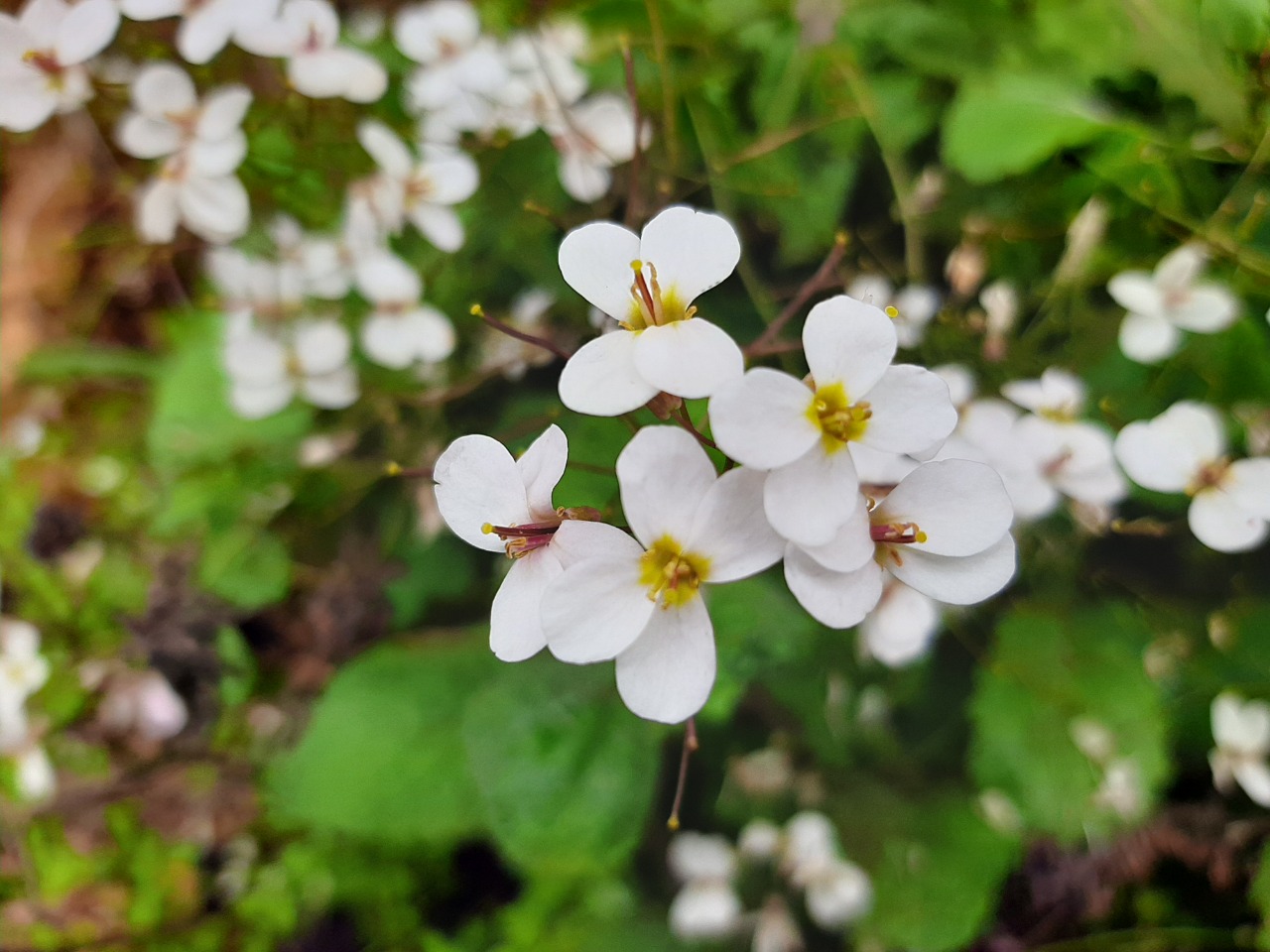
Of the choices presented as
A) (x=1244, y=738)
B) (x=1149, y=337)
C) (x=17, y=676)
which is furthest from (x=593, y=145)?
(x=17, y=676)

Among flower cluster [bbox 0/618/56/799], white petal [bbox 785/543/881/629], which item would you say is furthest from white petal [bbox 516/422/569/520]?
flower cluster [bbox 0/618/56/799]

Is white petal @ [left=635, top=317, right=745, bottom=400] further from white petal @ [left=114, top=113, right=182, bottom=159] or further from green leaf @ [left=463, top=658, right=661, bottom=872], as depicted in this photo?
white petal @ [left=114, top=113, right=182, bottom=159]

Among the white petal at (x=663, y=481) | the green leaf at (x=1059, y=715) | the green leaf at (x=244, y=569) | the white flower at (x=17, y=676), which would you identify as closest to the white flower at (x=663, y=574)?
the white petal at (x=663, y=481)

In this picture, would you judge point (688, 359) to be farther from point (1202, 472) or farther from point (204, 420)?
point (204, 420)

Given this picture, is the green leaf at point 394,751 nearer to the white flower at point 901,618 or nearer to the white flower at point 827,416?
the white flower at point 901,618

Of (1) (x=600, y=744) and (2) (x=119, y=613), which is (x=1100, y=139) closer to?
(1) (x=600, y=744)

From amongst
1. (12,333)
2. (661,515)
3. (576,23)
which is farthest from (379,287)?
(12,333)

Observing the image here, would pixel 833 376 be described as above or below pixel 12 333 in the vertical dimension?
above
